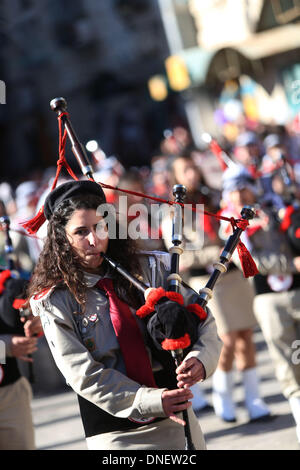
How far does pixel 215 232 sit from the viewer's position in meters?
6.11

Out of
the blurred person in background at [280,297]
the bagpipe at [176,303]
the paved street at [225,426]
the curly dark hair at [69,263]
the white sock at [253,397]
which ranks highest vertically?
the curly dark hair at [69,263]

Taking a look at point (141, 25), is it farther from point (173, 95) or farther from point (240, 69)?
point (240, 69)

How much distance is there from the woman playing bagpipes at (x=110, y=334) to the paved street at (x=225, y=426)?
223 cm

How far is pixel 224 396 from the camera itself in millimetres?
5906

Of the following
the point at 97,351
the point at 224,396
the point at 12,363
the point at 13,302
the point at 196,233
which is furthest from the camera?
the point at 196,233

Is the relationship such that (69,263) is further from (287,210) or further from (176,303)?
(287,210)

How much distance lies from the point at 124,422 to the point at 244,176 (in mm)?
2958

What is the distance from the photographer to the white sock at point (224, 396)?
19.3ft

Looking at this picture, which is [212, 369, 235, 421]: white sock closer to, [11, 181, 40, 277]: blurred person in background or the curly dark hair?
[11, 181, 40, 277]: blurred person in background

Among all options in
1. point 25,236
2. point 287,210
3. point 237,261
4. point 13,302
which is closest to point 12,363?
point 13,302

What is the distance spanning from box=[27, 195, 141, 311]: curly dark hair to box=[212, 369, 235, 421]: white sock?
3062 millimetres

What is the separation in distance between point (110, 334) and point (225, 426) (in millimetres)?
3145

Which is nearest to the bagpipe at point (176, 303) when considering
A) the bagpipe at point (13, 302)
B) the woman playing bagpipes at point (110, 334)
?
the woman playing bagpipes at point (110, 334)

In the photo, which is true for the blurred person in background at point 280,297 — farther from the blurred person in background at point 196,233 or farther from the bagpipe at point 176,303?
the bagpipe at point 176,303
